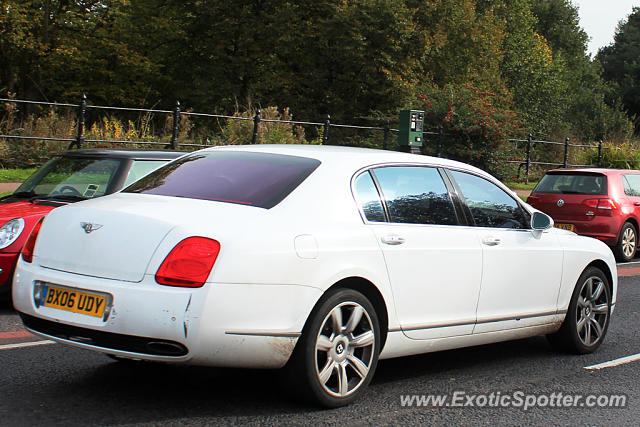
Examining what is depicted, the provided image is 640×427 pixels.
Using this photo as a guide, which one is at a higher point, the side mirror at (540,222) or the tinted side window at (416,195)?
the tinted side window at (416,195)

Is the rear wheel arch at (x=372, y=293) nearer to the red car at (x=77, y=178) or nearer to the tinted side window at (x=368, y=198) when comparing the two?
the tinted side window at (x=368, y=198)

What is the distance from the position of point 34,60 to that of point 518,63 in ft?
107

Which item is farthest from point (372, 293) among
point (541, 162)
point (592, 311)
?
point (541, 162)

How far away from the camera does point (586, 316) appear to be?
666 cm

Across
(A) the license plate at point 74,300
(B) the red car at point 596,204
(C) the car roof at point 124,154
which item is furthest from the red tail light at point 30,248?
(B) the red car at point 596,204

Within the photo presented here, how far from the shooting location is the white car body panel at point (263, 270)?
414 centimetres

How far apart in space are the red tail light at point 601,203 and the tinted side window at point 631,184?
1.82ft

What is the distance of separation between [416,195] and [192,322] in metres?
1.95

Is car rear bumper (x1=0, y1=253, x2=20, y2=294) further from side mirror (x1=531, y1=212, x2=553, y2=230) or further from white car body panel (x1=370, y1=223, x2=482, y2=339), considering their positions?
side mirror (x1=531, y1=212, x2=553, y2=230)

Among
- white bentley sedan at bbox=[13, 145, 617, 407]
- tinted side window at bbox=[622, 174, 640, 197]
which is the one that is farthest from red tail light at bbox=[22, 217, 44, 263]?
tinted side window at bbox=[622, 174, 640, 197]

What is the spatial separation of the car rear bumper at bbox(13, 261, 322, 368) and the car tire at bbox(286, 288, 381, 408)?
96 mm

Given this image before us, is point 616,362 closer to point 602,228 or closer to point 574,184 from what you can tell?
point 602,228

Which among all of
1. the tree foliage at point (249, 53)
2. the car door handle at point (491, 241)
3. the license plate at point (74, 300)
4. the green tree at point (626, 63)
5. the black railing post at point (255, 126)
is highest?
the green tree at point (626, 63)

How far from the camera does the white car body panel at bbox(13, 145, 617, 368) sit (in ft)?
13.6
